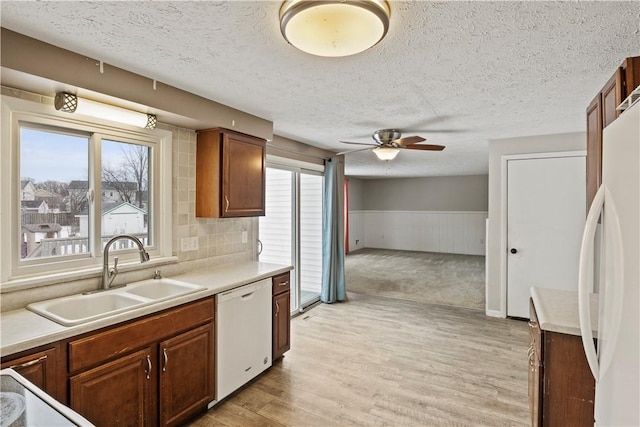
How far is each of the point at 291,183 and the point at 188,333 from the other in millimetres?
2501

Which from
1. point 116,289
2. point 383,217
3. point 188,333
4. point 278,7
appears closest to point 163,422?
point 188,333

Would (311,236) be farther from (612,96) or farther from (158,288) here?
(612,96)

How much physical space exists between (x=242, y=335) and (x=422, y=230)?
8.20m

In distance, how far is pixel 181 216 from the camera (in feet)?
9.01

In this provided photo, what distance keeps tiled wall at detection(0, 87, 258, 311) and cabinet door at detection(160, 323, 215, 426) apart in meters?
0.67

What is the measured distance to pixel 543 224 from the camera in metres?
3.83

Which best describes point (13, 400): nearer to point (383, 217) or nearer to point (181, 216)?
point (181, 216)

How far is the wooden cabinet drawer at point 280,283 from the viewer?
291 centimetres

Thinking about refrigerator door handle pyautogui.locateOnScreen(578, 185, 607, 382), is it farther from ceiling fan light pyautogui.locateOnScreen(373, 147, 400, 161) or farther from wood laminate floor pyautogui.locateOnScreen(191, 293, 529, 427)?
ceiling fan light pyautogui.locateOnScreen(373, 147, 400, 161)

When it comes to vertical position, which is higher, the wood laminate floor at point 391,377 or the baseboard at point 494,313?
the baseboard at point 494,313

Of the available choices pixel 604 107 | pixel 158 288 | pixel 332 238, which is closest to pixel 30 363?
pixel 158 288

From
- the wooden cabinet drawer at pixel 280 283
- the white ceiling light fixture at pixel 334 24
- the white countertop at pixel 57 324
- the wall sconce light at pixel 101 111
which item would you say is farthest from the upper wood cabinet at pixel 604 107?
the wall sconce light at pixel 101 111

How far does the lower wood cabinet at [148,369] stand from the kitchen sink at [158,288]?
228 millimetres

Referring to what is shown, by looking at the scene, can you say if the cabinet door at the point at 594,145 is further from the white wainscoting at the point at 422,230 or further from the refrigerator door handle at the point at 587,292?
the white wainscoting at the point at 422,230
